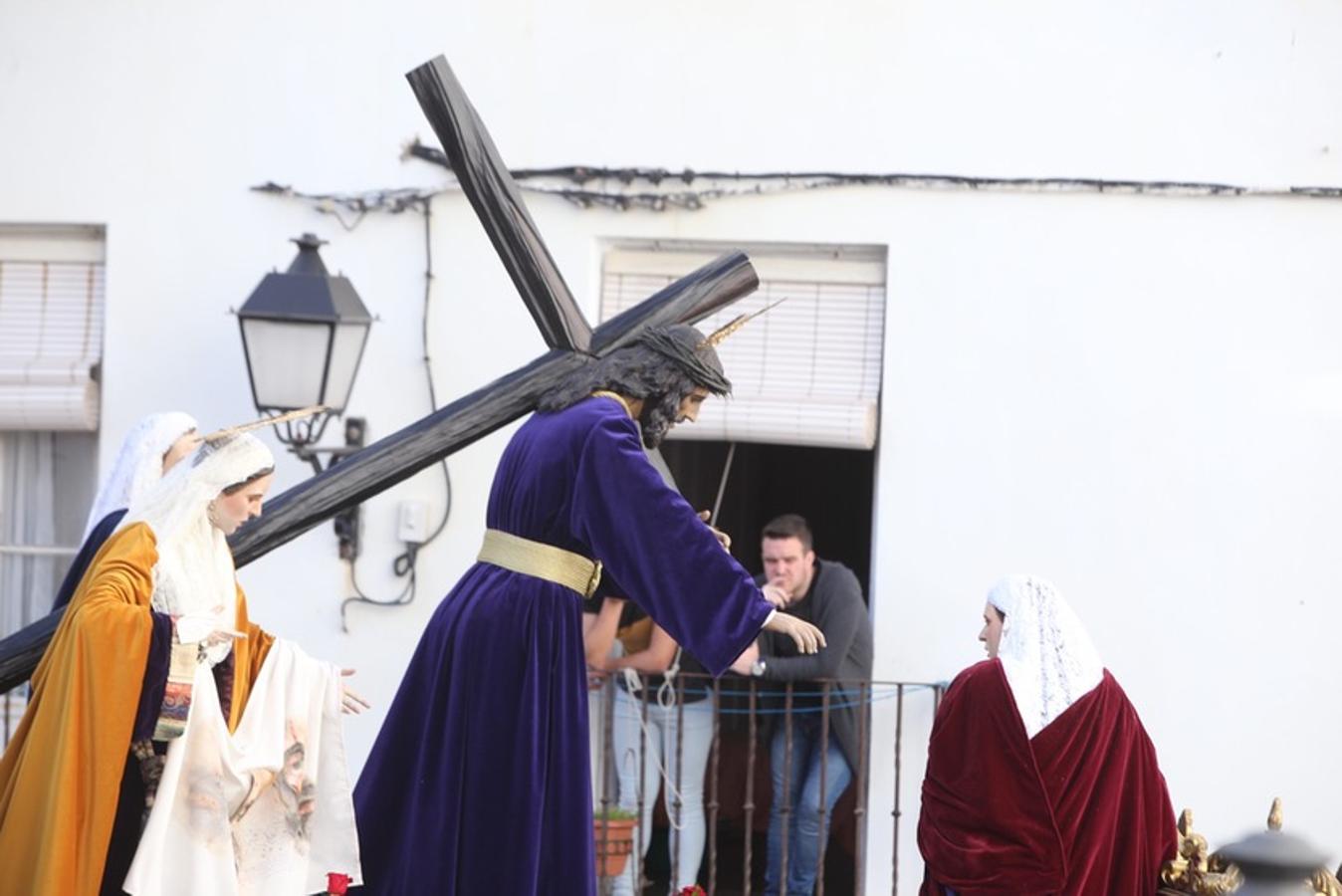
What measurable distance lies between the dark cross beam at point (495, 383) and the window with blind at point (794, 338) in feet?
6.72

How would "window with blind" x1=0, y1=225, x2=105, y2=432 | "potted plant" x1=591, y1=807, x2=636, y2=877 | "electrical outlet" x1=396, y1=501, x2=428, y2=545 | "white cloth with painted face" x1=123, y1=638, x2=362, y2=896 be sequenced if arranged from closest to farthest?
"white cloth with painted face" x1=123, y1=638, x2=362, y2=896 < "potted plant" x1=591, y1=807, x2=636, y2=877 < "electrical outlet" x1=396, y1=501, x2=428, y2=545 < "window with blind" x1=0, y1=225, x2=105, y2=432

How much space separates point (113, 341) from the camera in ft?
25.0

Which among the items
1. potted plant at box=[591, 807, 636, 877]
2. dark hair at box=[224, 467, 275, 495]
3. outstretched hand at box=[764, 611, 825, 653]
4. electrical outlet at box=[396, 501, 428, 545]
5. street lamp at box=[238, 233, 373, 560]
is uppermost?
street lamp at box=[238, 233, 373, 560]

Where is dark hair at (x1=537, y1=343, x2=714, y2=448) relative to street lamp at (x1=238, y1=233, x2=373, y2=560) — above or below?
below

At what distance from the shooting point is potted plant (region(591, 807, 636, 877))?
7.25 metres

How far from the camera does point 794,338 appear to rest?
24.4 feet

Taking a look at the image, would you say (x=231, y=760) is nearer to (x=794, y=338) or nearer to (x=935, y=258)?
(x=794, y=338)

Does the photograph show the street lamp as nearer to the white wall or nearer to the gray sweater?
the white wall

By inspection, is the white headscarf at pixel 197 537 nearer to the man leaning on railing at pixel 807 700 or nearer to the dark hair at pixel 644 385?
the dark hair at pixel 644 385

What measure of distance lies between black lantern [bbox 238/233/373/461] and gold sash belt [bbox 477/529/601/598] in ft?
7.51

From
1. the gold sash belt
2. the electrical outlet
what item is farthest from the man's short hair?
the gold sash belt

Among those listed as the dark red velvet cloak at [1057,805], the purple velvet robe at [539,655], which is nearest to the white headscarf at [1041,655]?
the dark red velvet cloak at [1057,805]

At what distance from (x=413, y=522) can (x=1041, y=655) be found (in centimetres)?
298

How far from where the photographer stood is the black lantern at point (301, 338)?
23.3 ft
